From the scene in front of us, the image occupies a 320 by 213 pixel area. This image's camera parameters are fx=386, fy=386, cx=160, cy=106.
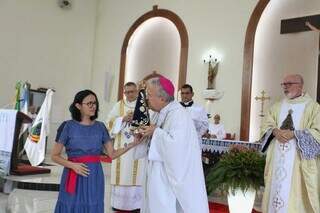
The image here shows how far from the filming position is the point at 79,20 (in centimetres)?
1273

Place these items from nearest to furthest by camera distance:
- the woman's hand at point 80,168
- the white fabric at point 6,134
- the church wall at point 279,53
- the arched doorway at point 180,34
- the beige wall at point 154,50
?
the woman's hand at point 80,168, the white fabric at point 6,134, the church wall at point 279,53, the arched doorway at point 180,34, the beige wall at point 154,50

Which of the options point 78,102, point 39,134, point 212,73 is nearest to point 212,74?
point 212,73

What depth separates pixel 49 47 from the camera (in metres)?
12.0

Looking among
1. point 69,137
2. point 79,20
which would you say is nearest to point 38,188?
point 69,137

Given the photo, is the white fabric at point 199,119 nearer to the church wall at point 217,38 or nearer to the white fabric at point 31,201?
the white fabric at point 31,201

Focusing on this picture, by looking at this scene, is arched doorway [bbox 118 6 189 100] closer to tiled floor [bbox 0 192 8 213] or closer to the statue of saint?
the statue of saint

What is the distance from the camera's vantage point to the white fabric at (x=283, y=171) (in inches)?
171

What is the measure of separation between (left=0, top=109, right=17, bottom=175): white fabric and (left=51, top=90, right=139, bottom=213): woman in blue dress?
315cm

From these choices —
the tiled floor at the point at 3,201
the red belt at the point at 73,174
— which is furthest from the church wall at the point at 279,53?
the red belt at the point at 73,174

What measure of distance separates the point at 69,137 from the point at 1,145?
345 centimetres

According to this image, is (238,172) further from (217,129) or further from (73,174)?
(217,129)

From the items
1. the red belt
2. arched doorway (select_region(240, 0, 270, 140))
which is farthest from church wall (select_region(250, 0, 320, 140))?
the red belt

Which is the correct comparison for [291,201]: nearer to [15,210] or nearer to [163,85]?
[163,85]

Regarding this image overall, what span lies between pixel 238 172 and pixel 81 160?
2093 mm
